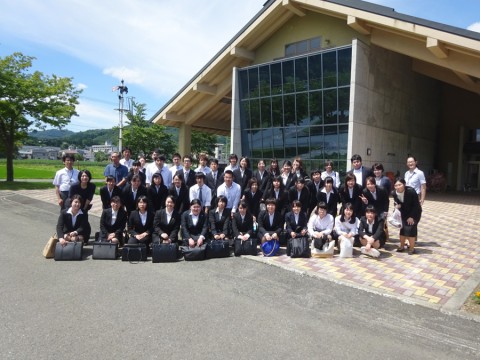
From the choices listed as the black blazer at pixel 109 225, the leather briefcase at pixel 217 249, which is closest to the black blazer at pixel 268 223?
the leather briefcase at pixel 217 249

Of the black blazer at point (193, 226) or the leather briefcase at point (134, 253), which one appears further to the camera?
the black blazer at point (193, 226)

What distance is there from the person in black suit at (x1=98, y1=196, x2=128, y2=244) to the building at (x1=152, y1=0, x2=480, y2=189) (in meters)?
11.4

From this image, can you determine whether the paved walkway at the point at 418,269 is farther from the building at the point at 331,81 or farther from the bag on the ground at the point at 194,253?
the building at the point at 331,81

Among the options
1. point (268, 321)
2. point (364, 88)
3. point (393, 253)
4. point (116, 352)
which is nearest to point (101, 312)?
point (116, 352)

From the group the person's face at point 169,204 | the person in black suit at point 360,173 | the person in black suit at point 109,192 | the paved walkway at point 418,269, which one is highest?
the person in black suit at point 360,173

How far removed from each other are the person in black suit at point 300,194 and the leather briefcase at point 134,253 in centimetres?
325

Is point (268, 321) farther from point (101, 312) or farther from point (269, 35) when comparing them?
point (269, 35)

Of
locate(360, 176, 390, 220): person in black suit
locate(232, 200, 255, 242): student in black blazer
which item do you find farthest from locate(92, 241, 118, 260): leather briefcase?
locate(360, 176, 390, 220): person in black suit

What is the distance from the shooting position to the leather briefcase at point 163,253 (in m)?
6.08

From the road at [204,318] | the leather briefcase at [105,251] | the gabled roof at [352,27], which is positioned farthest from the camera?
the gabled roof at [352,27]

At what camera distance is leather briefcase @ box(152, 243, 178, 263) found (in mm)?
6078

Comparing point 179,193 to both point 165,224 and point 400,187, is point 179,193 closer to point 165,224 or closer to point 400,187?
point 165,224

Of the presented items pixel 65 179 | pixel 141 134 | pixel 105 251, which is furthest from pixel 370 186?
pixel 141 134

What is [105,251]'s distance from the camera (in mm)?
6160
